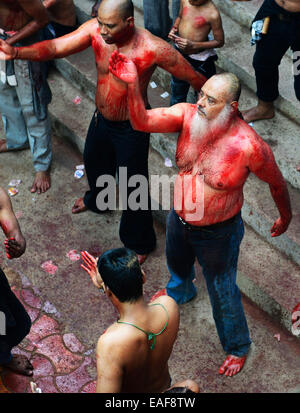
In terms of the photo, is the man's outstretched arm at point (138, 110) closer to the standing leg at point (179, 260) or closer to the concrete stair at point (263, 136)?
the standing leg at point (179, 260)

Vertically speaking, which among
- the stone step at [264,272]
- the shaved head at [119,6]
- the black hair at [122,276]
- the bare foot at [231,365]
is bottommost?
the bare foot at [231,365]

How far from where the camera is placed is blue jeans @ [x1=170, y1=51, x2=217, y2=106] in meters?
5.30

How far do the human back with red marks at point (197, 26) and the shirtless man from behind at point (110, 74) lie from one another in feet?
1.68

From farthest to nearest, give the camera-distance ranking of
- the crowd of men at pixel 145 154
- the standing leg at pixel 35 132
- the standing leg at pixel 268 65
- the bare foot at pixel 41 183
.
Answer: the bare foot at pixel 41 183 < the standing leg at pixel 35 132 < the standing leg at pixel 268 65 < the crowd of men at pixel 145 154

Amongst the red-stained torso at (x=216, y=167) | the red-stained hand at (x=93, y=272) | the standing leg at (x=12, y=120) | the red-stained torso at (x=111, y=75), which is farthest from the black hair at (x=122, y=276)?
the standing leg at (x=12, y=120)

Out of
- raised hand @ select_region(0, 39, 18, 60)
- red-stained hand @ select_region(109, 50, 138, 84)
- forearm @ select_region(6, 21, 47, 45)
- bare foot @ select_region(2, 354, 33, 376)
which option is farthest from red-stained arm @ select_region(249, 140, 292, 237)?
forearm @ select_region(6, 21, 47, 45)

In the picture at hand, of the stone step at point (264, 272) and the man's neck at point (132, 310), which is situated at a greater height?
the man's neck at point (132, 310)

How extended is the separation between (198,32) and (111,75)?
94 centimetres

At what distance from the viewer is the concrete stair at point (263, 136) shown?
516cm

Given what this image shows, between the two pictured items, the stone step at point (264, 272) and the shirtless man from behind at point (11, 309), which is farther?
the stone step at point (264, 272)

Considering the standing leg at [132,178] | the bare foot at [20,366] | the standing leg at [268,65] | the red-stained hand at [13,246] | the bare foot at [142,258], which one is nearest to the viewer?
the red-stained hand at [13,246]

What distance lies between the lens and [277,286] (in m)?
5.12

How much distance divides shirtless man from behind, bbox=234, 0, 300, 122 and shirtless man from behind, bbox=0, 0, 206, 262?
0.97 meters

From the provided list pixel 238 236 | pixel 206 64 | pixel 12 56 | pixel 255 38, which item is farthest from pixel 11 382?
pixel 255 38
